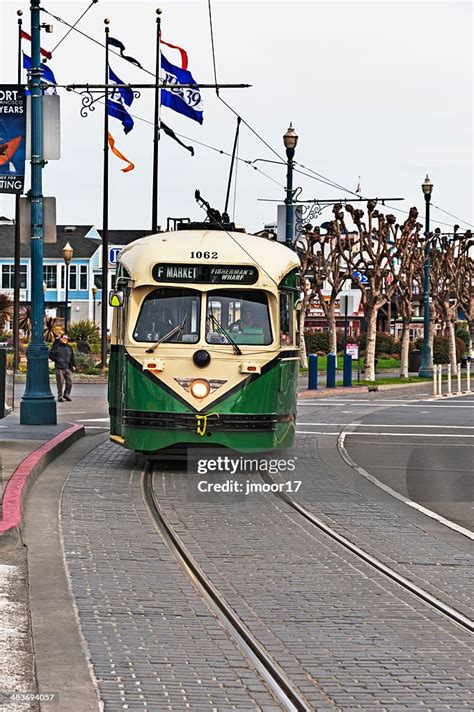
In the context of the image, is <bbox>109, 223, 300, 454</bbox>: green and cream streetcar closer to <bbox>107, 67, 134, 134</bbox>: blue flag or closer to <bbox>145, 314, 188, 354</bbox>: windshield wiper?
<bbox>145, 314, 188, 354</bbox>: windshield wiper

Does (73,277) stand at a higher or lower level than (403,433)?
higher

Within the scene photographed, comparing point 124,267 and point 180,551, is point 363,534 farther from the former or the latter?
point 124,267

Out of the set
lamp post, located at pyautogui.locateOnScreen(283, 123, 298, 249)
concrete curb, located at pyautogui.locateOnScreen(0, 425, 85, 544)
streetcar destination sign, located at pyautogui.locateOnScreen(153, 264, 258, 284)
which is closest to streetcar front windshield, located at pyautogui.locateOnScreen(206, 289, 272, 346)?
streetcar destination sign, located at pyautogui.locateOnScreen(153, 264, 258, 284)

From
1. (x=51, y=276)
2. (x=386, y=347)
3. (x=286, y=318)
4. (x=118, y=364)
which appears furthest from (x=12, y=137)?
(x=51, y=276)

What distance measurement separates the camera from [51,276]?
94.9 meters

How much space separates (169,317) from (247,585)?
7.40 metres

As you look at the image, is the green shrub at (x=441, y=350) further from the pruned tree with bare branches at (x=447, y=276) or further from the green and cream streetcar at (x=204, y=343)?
the green and cream streetcar at (x=204, y=343)

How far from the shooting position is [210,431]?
16.2 metres

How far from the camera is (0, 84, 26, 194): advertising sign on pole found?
825 inches

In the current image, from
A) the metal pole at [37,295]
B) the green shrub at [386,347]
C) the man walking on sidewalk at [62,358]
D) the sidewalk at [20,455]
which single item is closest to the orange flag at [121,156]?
the man walking on sidewalk at [62,358]

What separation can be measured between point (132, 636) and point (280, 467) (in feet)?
32.6

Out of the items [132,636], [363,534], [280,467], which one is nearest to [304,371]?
[280,467]

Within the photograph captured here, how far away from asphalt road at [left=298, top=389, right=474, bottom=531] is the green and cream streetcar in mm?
2067

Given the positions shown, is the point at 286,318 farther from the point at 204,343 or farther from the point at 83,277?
the point at 83,277
